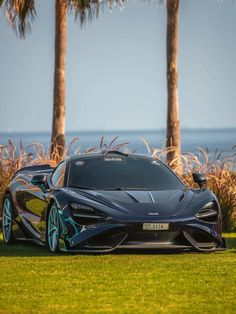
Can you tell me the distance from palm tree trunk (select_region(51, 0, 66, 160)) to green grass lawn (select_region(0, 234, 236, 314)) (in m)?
12.5

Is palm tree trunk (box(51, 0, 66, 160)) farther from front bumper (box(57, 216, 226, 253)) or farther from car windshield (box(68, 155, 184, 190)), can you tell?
front bumper (box(57, 216, 226, 253))

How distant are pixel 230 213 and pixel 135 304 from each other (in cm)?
983

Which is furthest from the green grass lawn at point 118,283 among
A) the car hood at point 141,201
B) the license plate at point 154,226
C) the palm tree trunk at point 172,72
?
the palm tree trunk at point 172,72

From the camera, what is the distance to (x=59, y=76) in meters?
29.0

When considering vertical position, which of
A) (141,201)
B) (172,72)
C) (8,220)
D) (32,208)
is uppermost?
(172,72)

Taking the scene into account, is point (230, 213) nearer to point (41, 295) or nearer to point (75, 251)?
point (75, 251)

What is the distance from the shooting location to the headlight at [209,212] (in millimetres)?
15695

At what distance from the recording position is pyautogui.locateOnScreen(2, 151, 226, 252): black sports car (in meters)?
15.4

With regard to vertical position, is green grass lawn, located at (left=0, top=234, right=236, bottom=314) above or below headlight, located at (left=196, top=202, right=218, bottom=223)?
below

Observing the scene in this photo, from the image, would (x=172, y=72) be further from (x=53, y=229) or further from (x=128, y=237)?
(x=128, y=237)

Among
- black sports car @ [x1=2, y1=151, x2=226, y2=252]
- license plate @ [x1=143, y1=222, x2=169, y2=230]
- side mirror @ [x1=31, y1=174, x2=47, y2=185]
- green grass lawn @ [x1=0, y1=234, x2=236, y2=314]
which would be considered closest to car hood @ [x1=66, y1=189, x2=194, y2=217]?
black sports car @ [x1=2, y1=151, x2=226, y2=252]

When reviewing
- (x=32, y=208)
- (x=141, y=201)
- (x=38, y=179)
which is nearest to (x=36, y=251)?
(x=32, y=208)

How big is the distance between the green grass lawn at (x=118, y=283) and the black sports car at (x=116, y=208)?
23 centimetres

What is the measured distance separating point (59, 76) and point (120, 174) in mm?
12760
